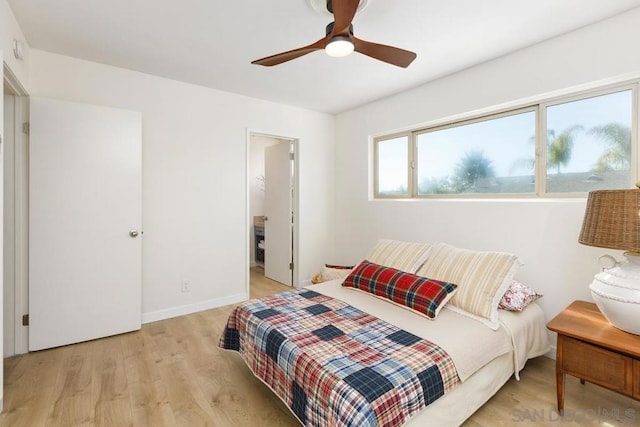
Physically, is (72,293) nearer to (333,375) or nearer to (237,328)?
(237,328)

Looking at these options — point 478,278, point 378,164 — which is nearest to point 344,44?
point 478,278

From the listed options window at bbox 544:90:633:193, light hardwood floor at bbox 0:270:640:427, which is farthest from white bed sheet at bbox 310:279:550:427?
window at bbox 544:90:633:193

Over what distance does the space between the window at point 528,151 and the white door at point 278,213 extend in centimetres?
148

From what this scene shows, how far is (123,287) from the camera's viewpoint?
2.72 metres

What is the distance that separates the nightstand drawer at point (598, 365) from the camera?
1461 mm

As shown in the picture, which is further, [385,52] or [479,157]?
[479,157]

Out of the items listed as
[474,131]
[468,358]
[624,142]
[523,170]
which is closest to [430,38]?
[474,131]

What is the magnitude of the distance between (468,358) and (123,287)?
2772 millimetres

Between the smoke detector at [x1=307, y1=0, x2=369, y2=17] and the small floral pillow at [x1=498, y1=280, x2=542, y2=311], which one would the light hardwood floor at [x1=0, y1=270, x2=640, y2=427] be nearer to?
the small floral pillow at [x1=498, y1=280, x2=542, y2=311]

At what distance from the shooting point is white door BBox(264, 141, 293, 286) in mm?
4203

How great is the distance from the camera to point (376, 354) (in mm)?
1500

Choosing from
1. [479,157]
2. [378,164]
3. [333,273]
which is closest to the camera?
[479,157]

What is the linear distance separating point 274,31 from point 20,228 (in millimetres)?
2472

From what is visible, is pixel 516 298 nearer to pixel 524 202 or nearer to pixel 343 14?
pixel 524 202
